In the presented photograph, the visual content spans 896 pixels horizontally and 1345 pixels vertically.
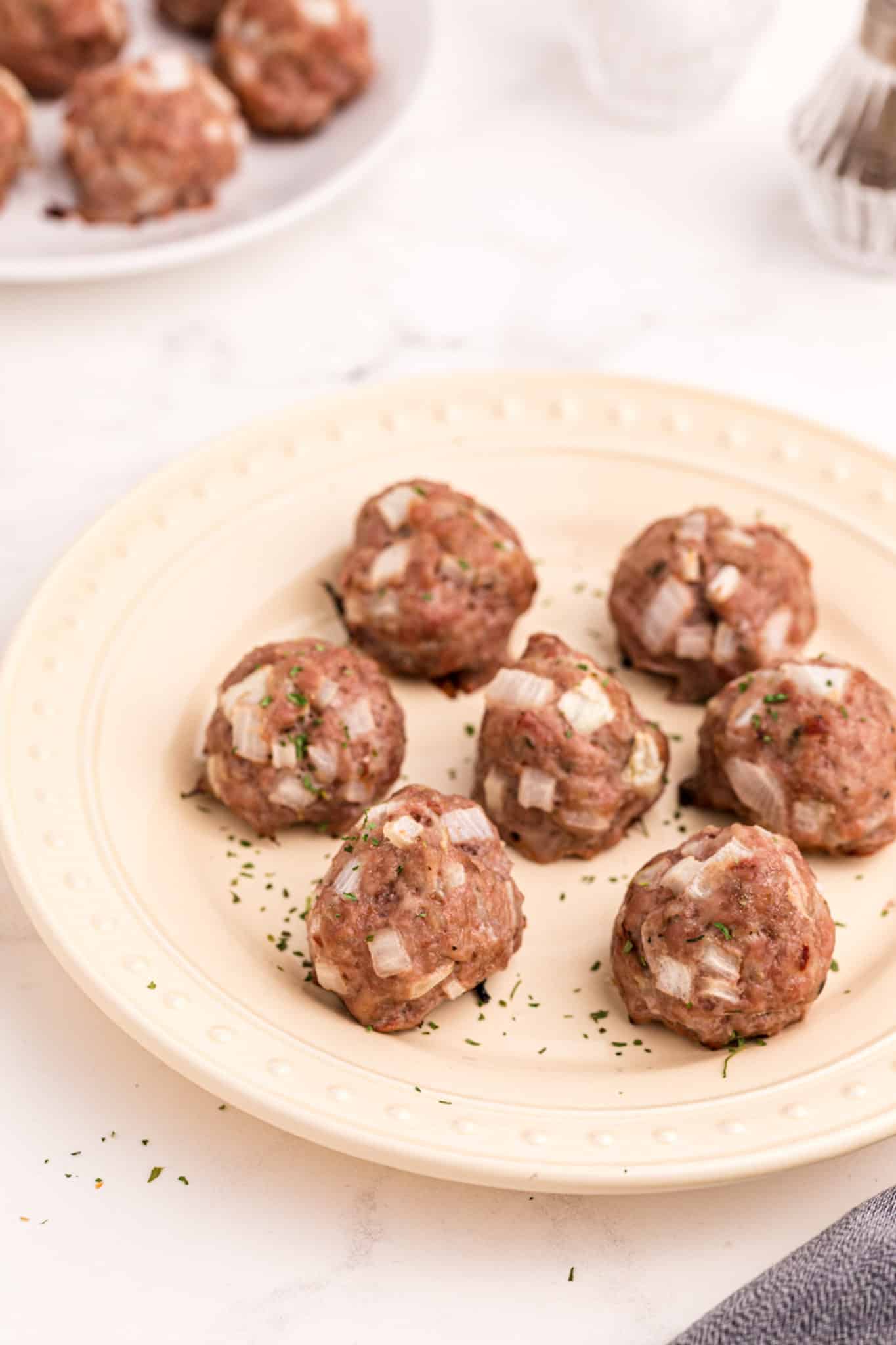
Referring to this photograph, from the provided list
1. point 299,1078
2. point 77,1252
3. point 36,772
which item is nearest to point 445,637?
point 36,772

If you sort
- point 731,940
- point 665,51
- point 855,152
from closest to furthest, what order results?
1. point 731,940
2. point 855,152
3. point 665,51

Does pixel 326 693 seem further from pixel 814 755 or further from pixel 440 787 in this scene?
pixel 814 755

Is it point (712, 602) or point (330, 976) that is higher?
point (712, 602)

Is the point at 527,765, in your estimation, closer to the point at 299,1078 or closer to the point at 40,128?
the point at 299,1078

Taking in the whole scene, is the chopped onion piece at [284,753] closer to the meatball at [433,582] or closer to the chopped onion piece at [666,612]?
the meatball at [433,582]

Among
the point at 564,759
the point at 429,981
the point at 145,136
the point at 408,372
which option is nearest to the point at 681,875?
the point at 564,759

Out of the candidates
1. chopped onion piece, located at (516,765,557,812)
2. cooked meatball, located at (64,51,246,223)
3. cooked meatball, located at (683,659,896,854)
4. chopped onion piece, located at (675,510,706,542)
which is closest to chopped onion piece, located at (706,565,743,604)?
chopped onion piece, located at (675,510,706,542)

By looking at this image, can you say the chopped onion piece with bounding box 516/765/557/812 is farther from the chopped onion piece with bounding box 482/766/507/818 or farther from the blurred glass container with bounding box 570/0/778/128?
the blurred glass container with bounding box 570/0/778/128
